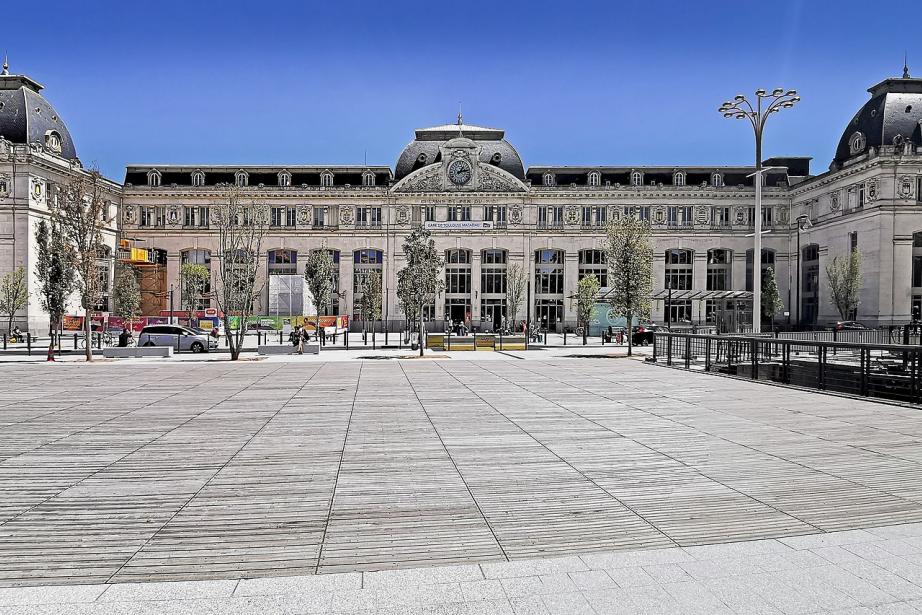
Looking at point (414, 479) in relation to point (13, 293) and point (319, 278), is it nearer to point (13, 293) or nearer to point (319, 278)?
point (13, 293)

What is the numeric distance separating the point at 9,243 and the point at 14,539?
6759 centimetres

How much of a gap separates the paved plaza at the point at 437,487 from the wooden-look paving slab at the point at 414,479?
0.03 metres

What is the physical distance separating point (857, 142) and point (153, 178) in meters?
77.8

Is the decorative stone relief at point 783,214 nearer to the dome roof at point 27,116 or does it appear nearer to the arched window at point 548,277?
the arched window at point 548,277

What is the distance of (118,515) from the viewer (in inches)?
246

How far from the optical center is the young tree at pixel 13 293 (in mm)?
53969

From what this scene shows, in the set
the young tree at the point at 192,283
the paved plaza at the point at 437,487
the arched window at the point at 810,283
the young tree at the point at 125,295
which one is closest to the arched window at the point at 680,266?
the arched window at the point at 810,283

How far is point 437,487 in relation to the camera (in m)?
7.27

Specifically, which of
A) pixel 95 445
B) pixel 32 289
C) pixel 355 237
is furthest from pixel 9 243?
pixel 95 445

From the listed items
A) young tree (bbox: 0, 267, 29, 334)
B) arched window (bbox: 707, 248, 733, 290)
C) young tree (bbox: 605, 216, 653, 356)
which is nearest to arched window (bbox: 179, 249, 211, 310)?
young tree (bbox: 0, 267, 29, 334)

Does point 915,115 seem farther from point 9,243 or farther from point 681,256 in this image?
point 9,243

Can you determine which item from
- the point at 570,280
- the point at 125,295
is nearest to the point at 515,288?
the point at 570,280

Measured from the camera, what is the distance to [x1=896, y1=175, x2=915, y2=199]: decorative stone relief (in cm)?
5897

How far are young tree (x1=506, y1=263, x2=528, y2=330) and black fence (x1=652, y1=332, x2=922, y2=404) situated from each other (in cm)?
4264
